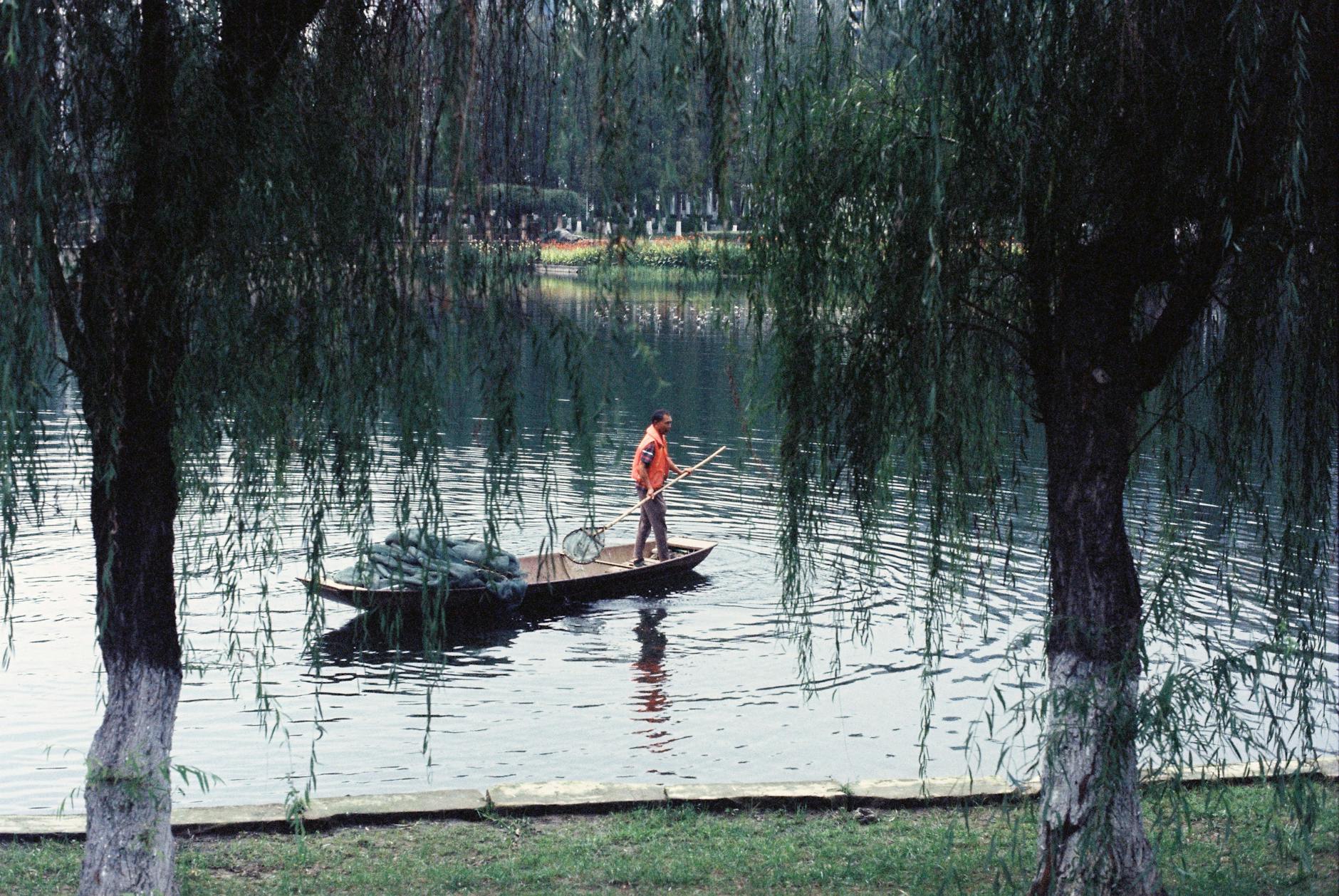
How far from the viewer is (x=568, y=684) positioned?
12188 millimetres

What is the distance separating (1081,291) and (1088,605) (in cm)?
128

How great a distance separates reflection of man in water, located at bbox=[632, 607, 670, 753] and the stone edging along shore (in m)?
2.31

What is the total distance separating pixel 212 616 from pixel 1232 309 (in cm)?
1080

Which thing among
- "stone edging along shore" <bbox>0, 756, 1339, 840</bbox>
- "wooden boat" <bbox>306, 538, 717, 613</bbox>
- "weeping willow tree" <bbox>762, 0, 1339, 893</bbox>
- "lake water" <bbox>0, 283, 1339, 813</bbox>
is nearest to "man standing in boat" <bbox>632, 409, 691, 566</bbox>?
"wooden boat" <bbox>306, 538, 717, 613</bbox>

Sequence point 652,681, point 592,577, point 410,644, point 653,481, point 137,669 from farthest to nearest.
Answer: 1. point 653,481
2. point 592,577
3. point 410,644
4. point 652,681
5. point 137,669

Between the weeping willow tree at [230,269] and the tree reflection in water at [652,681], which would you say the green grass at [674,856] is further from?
the tree reflection in water at [652,681]

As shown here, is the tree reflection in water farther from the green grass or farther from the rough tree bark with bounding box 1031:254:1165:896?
the rough tree bark with bounding box 1031:254:1165:896

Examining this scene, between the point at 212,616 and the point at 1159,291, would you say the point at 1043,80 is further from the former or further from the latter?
the point at 212,616

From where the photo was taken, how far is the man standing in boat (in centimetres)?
1594

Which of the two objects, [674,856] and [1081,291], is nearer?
[1081,291]

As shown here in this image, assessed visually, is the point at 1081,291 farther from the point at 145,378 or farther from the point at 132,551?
the point at 132,551

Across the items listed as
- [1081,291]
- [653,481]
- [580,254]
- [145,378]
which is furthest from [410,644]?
[1081,291]

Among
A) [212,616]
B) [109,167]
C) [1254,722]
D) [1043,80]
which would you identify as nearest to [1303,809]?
[1043,80]

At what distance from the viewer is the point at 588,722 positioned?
36.4 ft
